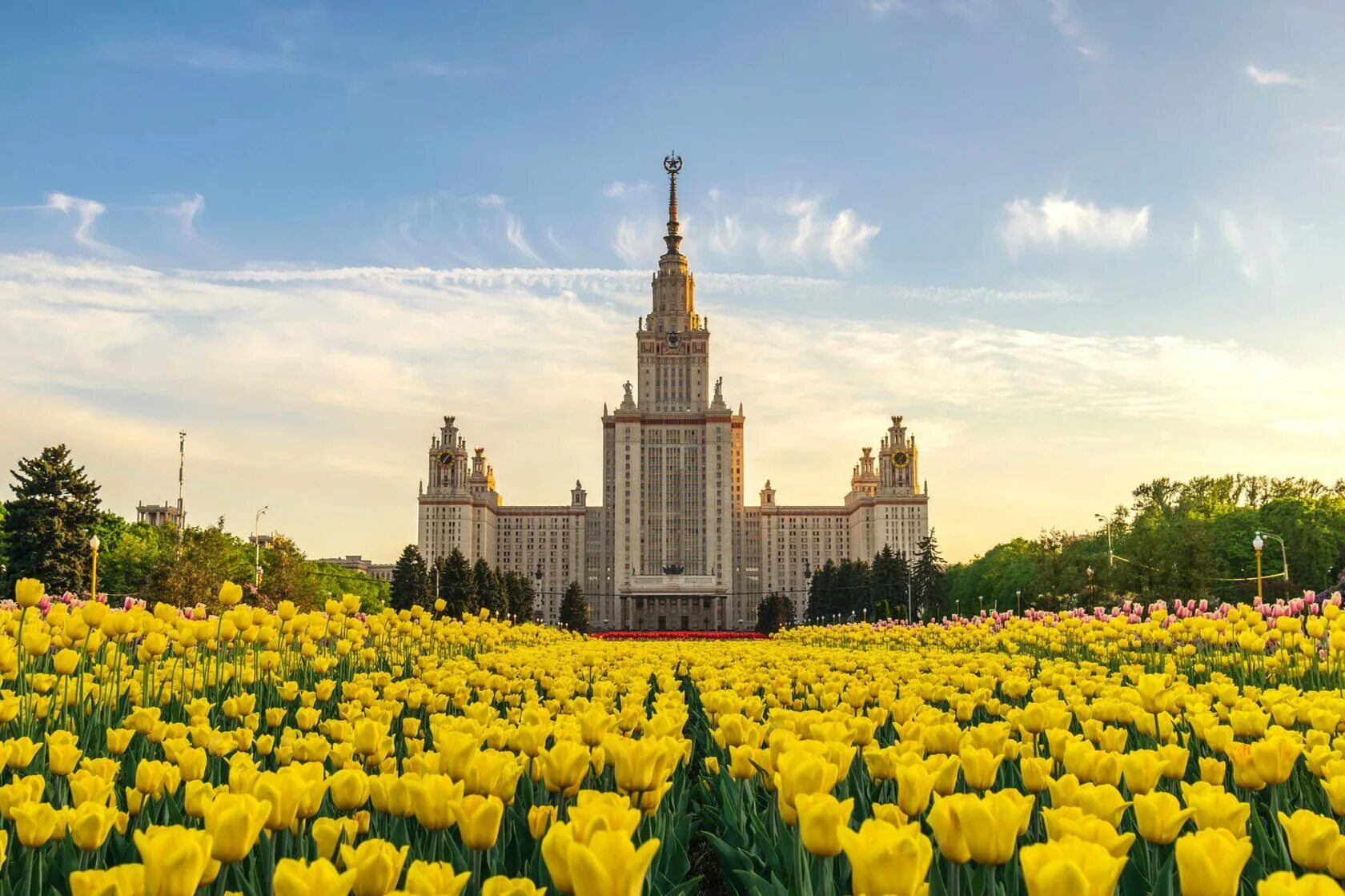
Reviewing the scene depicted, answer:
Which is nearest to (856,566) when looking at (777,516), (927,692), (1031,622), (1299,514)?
(1299,514)

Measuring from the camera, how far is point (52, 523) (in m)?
36.7

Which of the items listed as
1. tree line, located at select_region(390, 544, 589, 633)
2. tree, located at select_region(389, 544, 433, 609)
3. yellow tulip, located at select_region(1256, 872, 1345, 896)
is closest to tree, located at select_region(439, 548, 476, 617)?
tree line, located at select_region(390, 544, 589, 633)

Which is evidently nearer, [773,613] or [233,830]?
[233,830]

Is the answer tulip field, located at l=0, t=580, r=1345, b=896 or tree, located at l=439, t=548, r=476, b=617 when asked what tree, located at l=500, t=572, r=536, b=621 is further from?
tulip field, located at l=0, t=580, r=1345, b=896

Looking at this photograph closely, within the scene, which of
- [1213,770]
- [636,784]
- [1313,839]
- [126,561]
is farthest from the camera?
[126,561]

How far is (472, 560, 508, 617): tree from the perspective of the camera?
57.9 metres

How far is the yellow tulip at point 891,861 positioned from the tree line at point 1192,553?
25648 millimetres

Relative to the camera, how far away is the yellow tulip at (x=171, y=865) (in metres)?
1.91

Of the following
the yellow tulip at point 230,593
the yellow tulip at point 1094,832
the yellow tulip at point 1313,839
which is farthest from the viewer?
the yellow tulip at point 230,593

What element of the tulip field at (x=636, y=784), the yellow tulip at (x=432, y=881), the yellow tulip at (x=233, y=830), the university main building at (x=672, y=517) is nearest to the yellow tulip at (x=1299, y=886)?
the tulip field at (x=636, y=784)

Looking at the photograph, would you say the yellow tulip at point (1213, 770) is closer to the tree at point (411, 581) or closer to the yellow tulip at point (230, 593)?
the yellow tulip at point (230, 593)

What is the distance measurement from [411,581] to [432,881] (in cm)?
5449

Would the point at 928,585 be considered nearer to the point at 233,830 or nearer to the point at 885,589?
the point at 885,589

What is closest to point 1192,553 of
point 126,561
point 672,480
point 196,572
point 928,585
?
point 928,585
